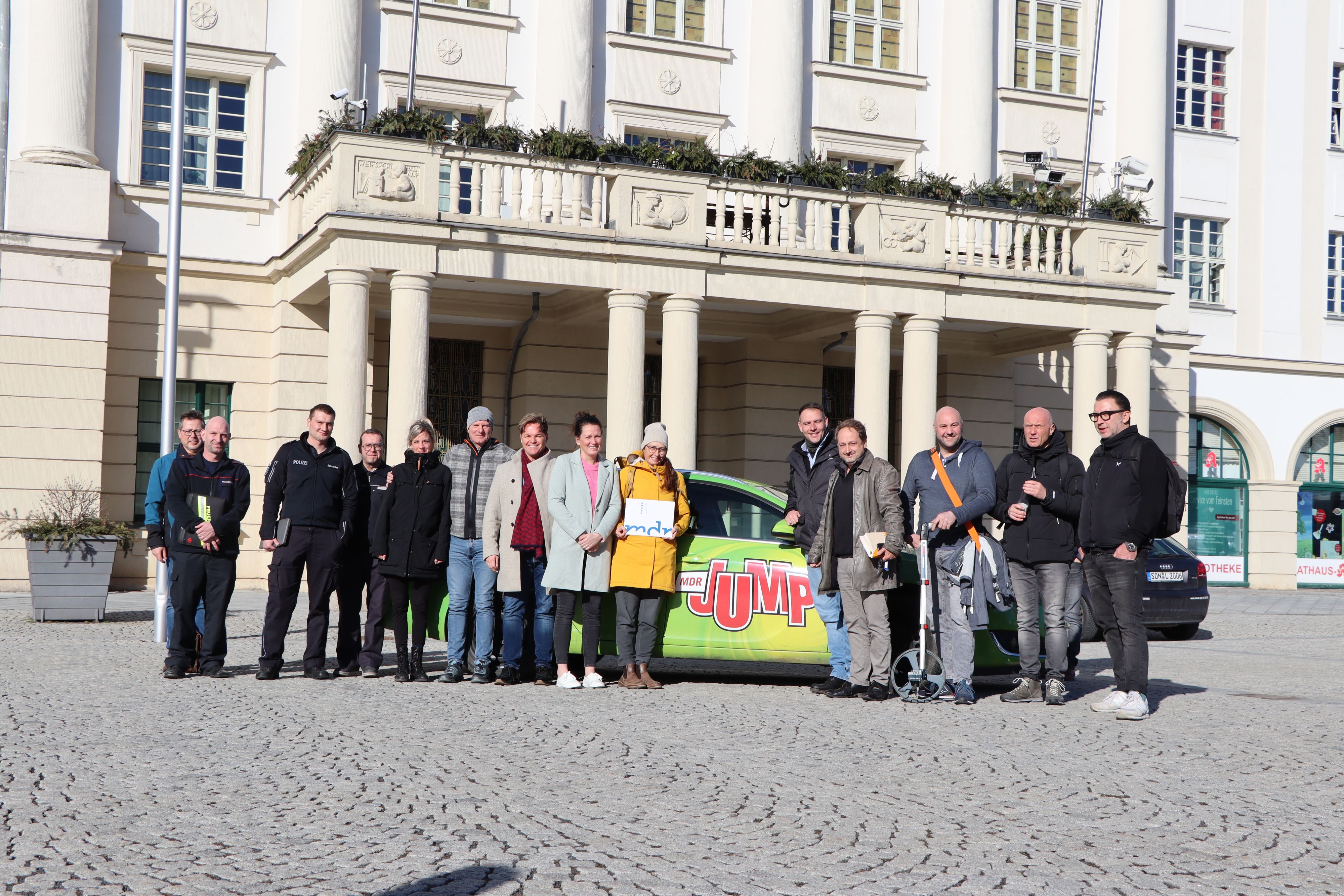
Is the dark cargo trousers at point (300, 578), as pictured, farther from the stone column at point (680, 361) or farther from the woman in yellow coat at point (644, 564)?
the stone column at point (680, 361)

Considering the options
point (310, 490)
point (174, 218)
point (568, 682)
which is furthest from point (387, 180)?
point (568, 682)

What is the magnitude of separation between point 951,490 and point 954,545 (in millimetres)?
365

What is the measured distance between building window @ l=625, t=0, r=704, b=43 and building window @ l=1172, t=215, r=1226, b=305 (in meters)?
10.8

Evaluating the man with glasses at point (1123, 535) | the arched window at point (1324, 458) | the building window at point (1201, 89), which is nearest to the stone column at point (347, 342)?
the man with glasses at point (1123, 535)

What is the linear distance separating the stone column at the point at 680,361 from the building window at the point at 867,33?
26.6 feet

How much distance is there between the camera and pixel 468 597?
9734mm

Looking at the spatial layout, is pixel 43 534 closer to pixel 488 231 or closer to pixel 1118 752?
pixel 488 231

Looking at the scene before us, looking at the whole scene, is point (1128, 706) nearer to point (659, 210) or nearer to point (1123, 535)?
point (1123, 535)

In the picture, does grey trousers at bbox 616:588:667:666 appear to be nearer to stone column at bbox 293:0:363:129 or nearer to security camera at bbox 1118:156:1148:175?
stone column at bbox 293:0:363:129

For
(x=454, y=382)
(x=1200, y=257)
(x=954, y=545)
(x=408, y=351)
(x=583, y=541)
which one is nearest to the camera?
(x=954, y=545)

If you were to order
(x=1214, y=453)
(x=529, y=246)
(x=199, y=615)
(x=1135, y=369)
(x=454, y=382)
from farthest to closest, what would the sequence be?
(x=1214, y=453) → (x=454, y=382) → (x=1135, y=369) → (x=529, y=246) → (x=199, y=615)

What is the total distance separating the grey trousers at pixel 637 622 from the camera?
9297mm

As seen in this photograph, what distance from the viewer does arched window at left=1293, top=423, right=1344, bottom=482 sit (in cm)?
2870

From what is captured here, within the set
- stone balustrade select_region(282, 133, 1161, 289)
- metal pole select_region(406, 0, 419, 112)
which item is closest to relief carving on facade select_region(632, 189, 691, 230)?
stone balustrade select_region(282, 133, 1161, 289)
